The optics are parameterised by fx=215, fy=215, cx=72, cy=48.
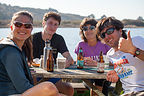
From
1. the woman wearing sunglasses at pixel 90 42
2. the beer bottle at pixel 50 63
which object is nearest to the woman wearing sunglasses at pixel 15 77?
the beer bottle at pixel 50 63

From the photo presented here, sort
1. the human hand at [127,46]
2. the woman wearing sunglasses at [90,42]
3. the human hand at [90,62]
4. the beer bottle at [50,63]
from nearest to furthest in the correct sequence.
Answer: the human hand at [127,46]
the beer bottle at [50,63]
the human hand at [90,62]
the woman wearing sunglasses at [90,42]

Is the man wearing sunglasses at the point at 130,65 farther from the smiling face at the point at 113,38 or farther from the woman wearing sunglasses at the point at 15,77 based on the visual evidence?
the woman wearing sunglasses at the point at 15,77

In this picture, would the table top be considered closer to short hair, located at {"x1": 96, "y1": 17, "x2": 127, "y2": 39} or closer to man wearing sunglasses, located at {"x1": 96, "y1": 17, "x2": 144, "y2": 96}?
man wearing sunglasses, located at {"x1": 96, "y1": 17, "x2": 144, "y2": 96}

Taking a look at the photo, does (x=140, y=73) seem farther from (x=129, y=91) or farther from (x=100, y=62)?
(x=100, y=62)

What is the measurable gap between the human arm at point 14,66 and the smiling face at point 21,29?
40cm

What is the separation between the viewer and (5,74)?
2016mm

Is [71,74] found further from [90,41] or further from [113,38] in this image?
[90,41]

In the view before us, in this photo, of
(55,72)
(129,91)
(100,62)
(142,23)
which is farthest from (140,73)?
(142,23)

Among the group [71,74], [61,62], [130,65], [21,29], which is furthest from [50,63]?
[130,65]

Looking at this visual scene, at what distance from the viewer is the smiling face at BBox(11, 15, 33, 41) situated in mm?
2351

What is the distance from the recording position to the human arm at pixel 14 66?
1.93m

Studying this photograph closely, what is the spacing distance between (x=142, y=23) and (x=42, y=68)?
104ft

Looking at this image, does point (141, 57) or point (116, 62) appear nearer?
point (141, 57)

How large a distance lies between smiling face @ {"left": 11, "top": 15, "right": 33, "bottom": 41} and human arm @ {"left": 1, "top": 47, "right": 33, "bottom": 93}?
402mm
